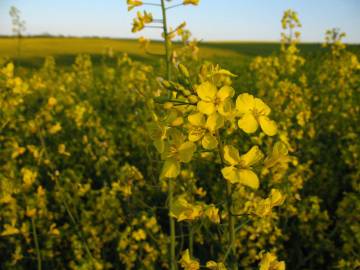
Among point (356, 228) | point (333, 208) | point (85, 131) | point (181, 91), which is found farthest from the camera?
point (85, 131)

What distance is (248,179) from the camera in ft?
4.89

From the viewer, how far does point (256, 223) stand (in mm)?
3391

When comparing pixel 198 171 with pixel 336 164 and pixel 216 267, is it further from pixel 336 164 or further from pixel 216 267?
pixel 216 267

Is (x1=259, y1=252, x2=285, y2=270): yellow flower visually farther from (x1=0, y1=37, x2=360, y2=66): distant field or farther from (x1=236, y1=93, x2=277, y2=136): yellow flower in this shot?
(x1=0, y1=37, x2=360, y2=66): distant field

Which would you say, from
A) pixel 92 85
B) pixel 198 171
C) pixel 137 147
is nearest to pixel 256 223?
pixel 198 171

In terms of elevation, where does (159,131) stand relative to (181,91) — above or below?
below

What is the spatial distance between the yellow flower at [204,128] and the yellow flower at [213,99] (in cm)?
3

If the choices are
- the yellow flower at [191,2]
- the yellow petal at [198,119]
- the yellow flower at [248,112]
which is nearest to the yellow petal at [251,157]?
the yellow flower at [248,112]

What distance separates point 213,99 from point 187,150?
23 centimetres

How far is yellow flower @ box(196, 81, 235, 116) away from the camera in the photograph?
145 cm

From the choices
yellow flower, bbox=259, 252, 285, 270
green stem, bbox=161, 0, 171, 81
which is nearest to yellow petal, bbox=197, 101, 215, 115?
yellow flower, bbox=259, 252, 285, 270

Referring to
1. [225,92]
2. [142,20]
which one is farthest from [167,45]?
[225,92]

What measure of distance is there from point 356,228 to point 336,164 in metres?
2.07

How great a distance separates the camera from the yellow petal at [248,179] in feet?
4.85
